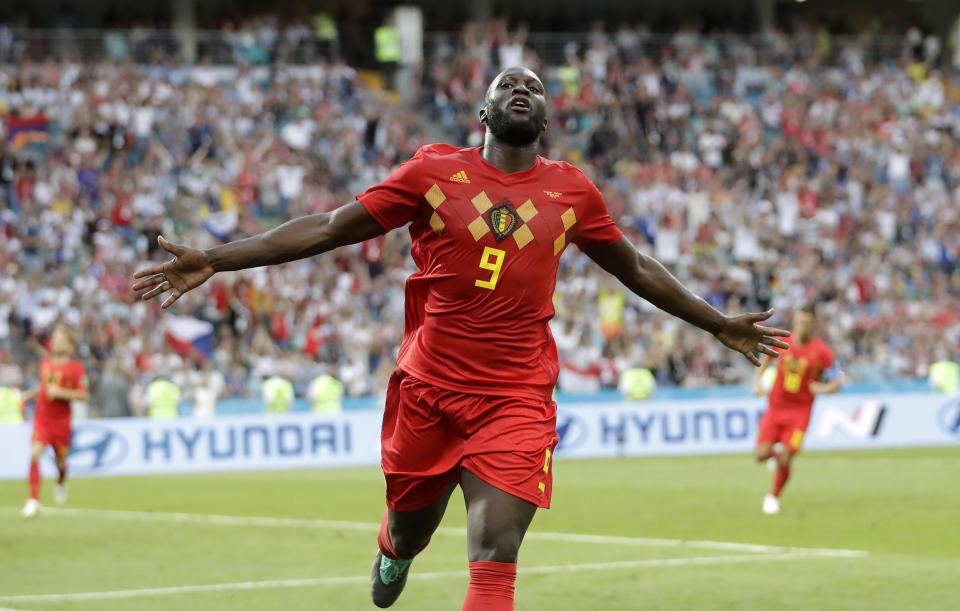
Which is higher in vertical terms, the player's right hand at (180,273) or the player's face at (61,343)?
the player's right hand at (180,273)

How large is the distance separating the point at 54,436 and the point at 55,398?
0.43 metres

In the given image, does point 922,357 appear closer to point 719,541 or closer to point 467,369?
point 719,541

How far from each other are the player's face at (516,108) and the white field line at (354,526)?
6.49 metres

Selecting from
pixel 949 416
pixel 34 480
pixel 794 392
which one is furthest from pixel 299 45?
pixel 794 392

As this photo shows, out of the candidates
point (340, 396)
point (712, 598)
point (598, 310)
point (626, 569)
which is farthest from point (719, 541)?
point (598, 310)

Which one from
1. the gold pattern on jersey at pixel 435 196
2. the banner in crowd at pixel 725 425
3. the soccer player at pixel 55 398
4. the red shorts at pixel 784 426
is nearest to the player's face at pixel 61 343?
the soccer player at pixel 55 398

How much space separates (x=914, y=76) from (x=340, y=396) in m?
18.6

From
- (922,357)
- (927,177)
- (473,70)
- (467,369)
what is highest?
(467,369)

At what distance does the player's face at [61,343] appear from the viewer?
613 inches

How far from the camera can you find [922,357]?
91.1 ft

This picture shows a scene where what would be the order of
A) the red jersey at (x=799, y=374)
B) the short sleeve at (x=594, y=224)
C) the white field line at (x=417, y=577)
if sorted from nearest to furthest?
1. the short sleeve at (x=594, y=224)
2. the white field line at (x=417, y=577)
3. the red jersey at (x=799, y=374)

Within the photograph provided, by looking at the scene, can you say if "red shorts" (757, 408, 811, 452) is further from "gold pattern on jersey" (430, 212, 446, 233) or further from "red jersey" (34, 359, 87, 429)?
"gold pattern on jersey" (430, 212, 446, 233)

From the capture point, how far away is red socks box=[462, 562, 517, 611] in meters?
5.76

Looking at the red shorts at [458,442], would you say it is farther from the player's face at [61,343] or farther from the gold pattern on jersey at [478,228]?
the player's face at [61,343]
